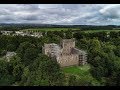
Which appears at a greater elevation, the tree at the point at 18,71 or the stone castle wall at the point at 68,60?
the tree at the point at 18,71

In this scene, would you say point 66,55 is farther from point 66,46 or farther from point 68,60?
point 66,46

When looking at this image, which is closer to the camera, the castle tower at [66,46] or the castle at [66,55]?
the castle at [66,55]

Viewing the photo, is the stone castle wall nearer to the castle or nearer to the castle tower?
the castle

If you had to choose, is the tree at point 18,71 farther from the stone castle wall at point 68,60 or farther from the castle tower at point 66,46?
the castle tower at point 66,46

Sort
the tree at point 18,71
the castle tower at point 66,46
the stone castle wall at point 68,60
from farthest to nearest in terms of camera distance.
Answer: the castle tower at point 66,46 < the stone castle wall at point 68,60 < the tree at point 18,71

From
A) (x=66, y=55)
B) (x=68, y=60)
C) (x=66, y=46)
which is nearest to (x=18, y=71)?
(x=68, y=60)

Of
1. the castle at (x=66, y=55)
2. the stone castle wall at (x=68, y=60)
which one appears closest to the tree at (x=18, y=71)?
the castle at (x=66, y=55)
